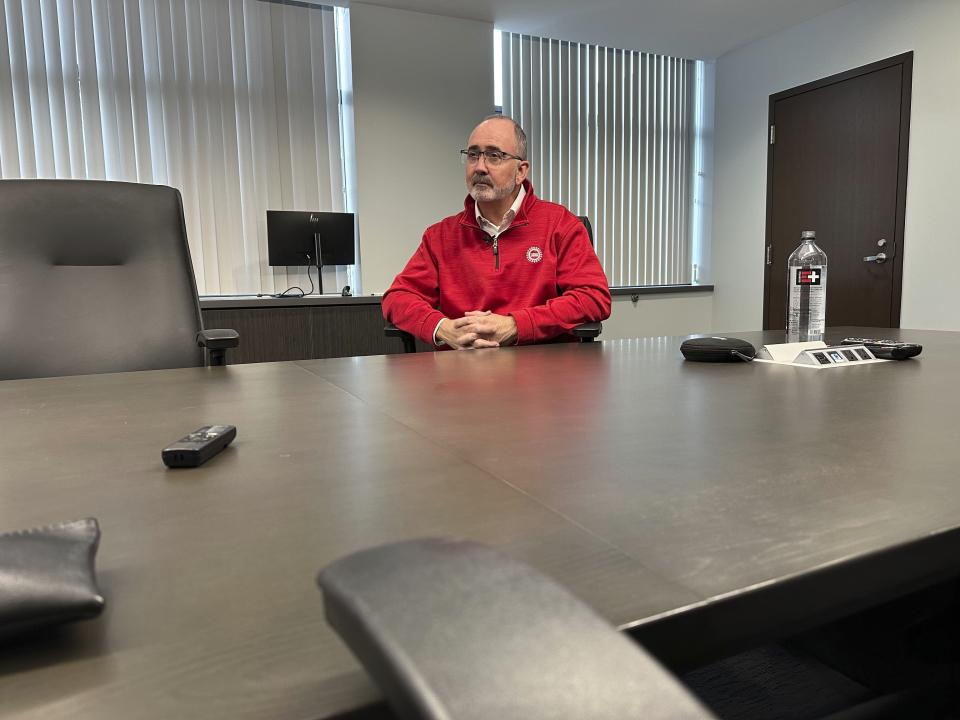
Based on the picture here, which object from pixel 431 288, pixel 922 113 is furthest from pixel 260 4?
pixel 922 113

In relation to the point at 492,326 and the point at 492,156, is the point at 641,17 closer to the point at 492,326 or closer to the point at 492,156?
the point at 492,156

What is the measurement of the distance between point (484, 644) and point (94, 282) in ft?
5.86

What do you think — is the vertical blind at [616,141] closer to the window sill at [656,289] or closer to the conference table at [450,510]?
the window sill at [656,289]

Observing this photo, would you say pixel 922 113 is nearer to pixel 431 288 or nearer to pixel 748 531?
pixel 431 288

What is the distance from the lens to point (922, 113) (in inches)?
144

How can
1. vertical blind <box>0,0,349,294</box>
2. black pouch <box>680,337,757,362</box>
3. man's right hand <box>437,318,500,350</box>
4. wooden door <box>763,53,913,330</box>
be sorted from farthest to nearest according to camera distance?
wooden door <box>763,53,913,330</box> < vertical blind <box>0,0,349,294</box> < man's right hand <box>437,318,500,350</box> < black pouch <box>680,337,757,362</box>

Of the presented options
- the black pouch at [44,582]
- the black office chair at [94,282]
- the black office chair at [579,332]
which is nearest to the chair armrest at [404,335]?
the black office chair at [579,332]

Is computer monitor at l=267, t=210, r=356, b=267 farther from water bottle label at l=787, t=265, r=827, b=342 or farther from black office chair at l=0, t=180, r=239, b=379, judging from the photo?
water bottle label at l=787, t=265, r=827, b=342

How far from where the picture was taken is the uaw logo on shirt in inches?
58.2

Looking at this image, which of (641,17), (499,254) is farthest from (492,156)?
(641,17)

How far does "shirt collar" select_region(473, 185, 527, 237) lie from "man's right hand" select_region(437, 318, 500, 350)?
1.51 ft

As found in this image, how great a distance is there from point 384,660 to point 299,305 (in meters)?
3.27

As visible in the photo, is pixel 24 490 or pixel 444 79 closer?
pixel 24 490

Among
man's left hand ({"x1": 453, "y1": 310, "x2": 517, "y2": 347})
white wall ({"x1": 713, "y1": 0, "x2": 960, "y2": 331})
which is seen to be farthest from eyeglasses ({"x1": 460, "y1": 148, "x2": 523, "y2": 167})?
white wall ({"x1": 713, "y1": 0, "x2": 960, "y2": 331})
